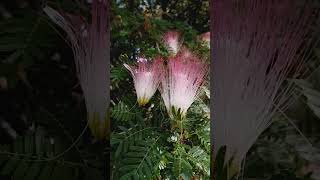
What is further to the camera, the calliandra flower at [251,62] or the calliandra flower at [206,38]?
the calliandra flower at [206,38]

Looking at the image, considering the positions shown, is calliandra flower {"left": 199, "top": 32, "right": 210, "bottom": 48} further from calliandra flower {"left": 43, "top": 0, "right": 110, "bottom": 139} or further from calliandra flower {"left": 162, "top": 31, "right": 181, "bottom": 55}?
calliandra flower {"left": 43, "top": 0, "right": 110, "bottom": 139}

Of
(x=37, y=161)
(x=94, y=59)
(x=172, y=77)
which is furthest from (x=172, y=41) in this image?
(x=37, y=161)

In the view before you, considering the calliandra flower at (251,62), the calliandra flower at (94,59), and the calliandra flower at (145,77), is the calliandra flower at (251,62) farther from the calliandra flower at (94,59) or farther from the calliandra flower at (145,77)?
the calliandra flower at (94,59)

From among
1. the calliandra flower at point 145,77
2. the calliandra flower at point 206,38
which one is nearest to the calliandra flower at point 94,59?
the calliandra flower at point 145,77

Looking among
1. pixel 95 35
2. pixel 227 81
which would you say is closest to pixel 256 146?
pixel 227 81

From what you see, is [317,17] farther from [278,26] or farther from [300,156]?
[300,156]

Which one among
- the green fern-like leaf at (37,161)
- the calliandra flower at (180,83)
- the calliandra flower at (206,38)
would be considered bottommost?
the green fern-like leaf at (37,161)

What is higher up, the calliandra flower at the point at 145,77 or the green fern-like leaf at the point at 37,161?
the calliandra flower at the point at 145,77

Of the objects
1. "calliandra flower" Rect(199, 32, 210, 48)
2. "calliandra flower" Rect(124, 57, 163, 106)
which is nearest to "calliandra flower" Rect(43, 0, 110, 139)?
"calliandra flower" Rect(124, 57, 163, 106)
